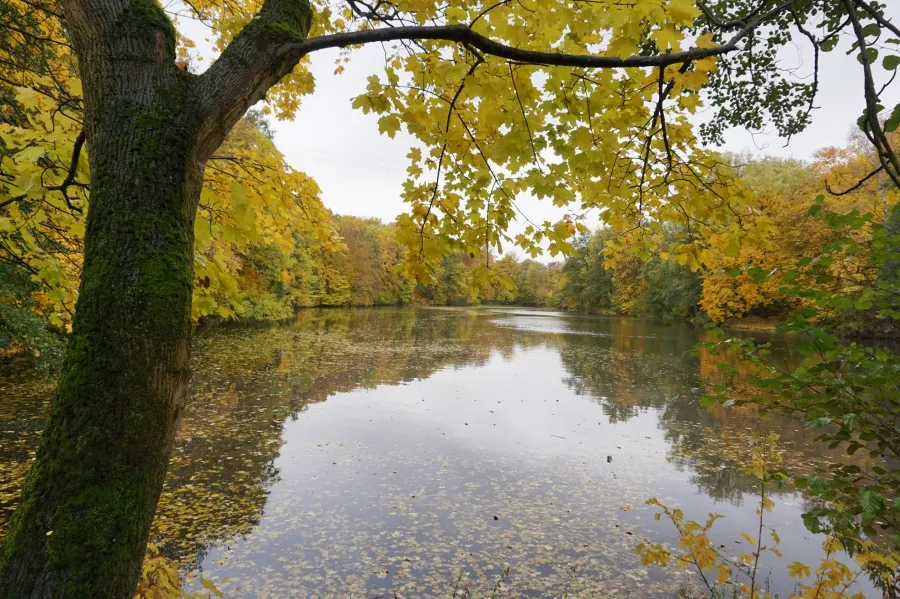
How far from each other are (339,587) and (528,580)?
170 centimetres

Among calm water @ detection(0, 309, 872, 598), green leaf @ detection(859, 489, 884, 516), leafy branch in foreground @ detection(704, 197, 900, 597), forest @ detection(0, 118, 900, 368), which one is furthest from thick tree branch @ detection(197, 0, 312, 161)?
green leaf @ detection(859, 489, 884, 516)

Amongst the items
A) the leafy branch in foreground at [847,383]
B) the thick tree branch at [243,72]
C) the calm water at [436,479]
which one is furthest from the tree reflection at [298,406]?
the thick tree branch at [243,72]

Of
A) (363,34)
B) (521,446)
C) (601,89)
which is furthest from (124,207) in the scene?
(521,446)

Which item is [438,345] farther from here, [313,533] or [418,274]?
[418,274]

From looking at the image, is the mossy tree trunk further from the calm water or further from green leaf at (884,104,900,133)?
the calm water

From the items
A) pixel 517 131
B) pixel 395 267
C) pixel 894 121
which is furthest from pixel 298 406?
pixel 894 121

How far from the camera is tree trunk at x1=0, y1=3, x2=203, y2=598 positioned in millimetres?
1200

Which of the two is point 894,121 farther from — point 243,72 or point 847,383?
point 243,72

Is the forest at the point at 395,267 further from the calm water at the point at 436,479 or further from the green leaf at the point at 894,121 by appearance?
the calm water at the point at 436,479

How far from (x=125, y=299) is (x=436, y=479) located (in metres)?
5.79

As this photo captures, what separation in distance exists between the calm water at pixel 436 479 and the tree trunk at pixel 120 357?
7.75 ft

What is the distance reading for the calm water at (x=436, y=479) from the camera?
440 cm

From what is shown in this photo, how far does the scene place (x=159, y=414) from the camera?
134cm

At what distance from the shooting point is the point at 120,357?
4.24 ft
